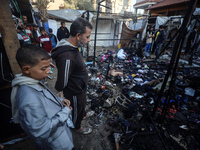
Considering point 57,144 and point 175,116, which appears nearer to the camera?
point 57,144

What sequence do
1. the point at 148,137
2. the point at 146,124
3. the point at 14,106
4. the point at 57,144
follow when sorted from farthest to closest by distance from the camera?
the point at 146,124, the point at 148,137, the point at 57,144, the point at 14,106

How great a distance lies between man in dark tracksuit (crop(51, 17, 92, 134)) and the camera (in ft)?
4.47

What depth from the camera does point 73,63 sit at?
141 cm

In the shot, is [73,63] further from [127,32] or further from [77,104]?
[127,32]

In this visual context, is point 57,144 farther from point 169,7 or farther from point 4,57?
point 169,7

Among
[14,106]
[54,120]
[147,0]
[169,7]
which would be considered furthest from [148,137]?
[147,0]

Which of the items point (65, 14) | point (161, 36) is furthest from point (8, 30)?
point (161, 36)

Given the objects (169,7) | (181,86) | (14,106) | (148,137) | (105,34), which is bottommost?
(148,137)

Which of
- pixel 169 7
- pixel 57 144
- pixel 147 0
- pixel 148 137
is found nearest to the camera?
pixel 57 144

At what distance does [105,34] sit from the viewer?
515 inches

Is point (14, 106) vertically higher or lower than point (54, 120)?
higher

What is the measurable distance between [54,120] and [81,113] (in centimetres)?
112

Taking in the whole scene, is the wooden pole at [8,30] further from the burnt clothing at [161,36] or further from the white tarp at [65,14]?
the burnt clothing at [161,36]

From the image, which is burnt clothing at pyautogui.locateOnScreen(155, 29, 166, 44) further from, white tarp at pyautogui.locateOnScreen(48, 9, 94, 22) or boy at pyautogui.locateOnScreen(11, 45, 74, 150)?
boy at pyautogui.locateOnScreen(11, 45, 74, 150)
